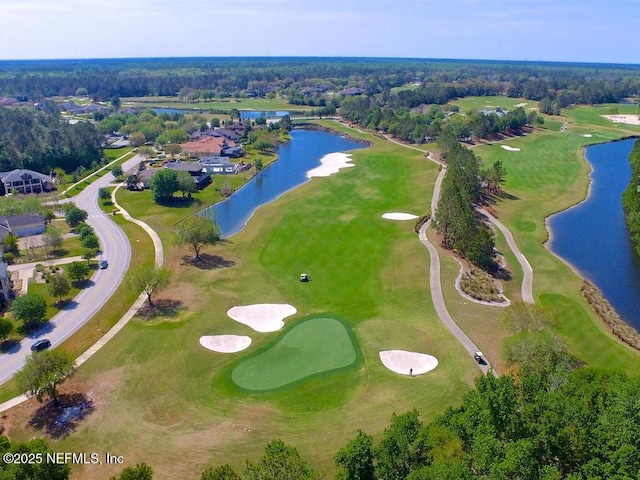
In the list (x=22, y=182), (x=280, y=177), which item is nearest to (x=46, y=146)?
(x=22, y=182)

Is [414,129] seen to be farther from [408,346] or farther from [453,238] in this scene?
[408,346]

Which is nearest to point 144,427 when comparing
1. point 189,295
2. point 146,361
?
point 146,361

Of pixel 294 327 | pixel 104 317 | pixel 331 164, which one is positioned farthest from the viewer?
pixel 331 164

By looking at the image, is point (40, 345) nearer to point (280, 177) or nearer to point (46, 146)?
point (280, 177)

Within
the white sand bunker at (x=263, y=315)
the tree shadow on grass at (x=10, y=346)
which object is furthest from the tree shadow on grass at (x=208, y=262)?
the tree shadow on grass at (x=10, y=346)

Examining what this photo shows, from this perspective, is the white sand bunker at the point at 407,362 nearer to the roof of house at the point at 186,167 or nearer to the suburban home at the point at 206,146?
the roof of house at the point at 186,167

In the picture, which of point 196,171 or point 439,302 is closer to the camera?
point 439,302
